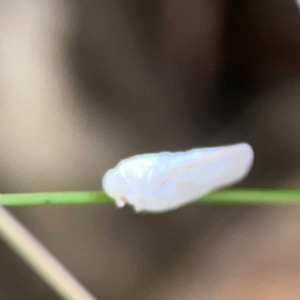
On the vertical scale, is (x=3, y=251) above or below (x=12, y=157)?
below

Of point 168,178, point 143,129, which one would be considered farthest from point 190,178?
point 143,129

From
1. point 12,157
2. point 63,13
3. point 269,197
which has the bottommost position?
point 269,197

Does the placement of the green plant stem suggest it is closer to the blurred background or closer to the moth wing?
the moth wing

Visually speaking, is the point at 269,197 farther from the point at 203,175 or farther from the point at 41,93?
the point at 41,93

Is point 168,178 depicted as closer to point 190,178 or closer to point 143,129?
point 190,178

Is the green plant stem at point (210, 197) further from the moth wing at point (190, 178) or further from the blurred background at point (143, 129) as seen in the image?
the blurred background at point (143, 129)

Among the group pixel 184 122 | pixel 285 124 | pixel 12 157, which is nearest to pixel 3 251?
pixel 12 157
